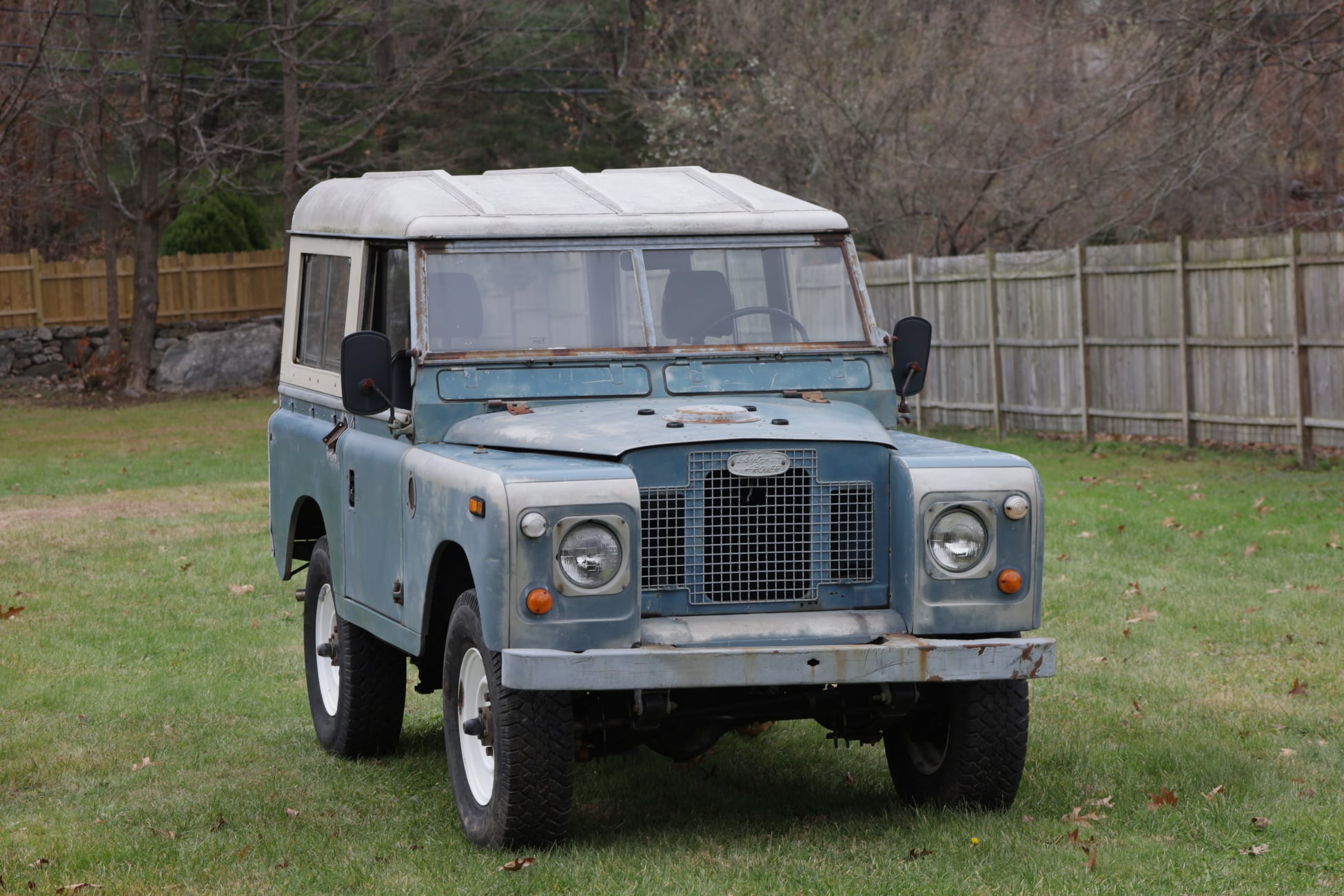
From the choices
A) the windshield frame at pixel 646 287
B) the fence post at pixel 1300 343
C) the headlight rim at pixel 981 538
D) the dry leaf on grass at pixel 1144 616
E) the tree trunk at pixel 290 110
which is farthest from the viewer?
the tree trunk at pixel 290 110

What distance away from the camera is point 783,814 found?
6484mm

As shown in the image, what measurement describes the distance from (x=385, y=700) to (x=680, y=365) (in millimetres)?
2025

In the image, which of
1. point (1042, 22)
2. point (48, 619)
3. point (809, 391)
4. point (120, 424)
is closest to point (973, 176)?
point (1042, 22)

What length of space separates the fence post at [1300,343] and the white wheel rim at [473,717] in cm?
1261

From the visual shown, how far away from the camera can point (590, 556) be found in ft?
18.2

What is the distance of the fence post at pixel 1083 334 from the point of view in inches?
780

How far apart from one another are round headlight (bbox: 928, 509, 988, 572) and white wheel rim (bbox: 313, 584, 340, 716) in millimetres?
3195

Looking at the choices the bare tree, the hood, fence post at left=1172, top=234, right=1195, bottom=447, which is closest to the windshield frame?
the hood

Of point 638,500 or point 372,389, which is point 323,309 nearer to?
point 372,389

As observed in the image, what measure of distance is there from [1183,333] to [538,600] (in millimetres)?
14106

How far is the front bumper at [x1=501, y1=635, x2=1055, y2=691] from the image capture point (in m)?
5.36

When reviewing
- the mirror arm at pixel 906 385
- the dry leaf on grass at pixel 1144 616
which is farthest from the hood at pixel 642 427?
the dry leaf on grass at pixel 1144 616

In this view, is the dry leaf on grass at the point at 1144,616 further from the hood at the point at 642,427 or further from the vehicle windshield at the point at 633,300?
the hood at the point at 642,427

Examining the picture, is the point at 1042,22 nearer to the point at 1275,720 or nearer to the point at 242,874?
the point at 1275,720
